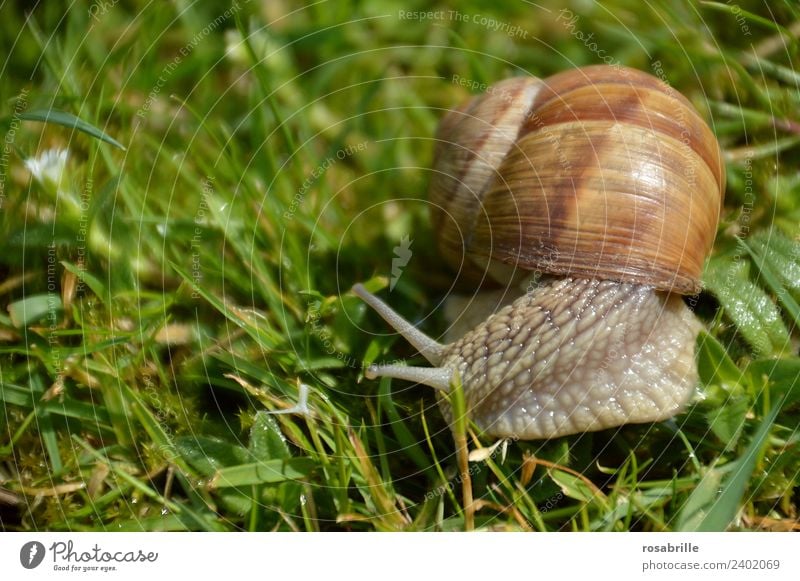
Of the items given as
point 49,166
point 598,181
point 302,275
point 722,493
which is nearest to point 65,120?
point 49,166

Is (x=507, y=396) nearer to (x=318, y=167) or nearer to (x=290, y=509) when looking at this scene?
(x=290, y=509)

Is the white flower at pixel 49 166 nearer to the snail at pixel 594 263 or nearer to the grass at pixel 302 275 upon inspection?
the grass at pixel 302 275

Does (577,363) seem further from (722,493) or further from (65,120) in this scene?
(65,120)

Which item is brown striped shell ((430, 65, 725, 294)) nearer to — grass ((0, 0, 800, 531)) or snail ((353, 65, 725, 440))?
snail ((353, 65, 725, 440))

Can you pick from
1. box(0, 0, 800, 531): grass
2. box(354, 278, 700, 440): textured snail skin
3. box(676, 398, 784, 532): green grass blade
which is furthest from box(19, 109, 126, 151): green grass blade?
box(676, 398, 784, 532): green grass blade
